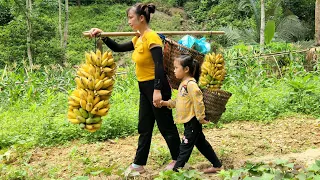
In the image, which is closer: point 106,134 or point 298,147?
point 298,147

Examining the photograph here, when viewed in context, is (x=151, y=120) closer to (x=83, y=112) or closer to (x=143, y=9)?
(x=83, y=112)

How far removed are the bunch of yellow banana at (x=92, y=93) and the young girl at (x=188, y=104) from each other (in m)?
0.54

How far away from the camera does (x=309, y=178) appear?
93.0 inches

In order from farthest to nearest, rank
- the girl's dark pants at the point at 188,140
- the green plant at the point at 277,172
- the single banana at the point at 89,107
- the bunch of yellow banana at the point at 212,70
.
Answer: the bunch of yellow banana at the point at 212,70
the girl's dark pants at the point at 188,140
the single banana at the point at 89,107
the green plant at the point at 277,172

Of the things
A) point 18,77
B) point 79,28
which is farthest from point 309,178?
point 79,28

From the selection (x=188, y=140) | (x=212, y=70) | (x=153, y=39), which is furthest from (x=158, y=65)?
(x=212, y=70)

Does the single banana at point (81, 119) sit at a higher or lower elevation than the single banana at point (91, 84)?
lower

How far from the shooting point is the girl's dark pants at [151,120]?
11.7 ft

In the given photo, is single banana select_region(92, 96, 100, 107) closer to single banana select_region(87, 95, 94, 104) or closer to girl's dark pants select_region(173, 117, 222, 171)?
single banana select_region(87, 95, 94, 104)

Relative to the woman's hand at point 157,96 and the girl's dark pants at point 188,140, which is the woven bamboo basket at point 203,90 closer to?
the girl's dark pants at point 188,140

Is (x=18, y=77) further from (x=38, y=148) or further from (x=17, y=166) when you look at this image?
(x=17, y=166)

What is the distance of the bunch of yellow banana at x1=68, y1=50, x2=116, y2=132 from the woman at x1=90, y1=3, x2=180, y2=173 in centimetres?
28

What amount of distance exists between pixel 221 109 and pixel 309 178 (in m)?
1.31

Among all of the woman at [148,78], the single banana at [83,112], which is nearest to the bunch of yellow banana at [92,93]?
the single banana at [83,112]
